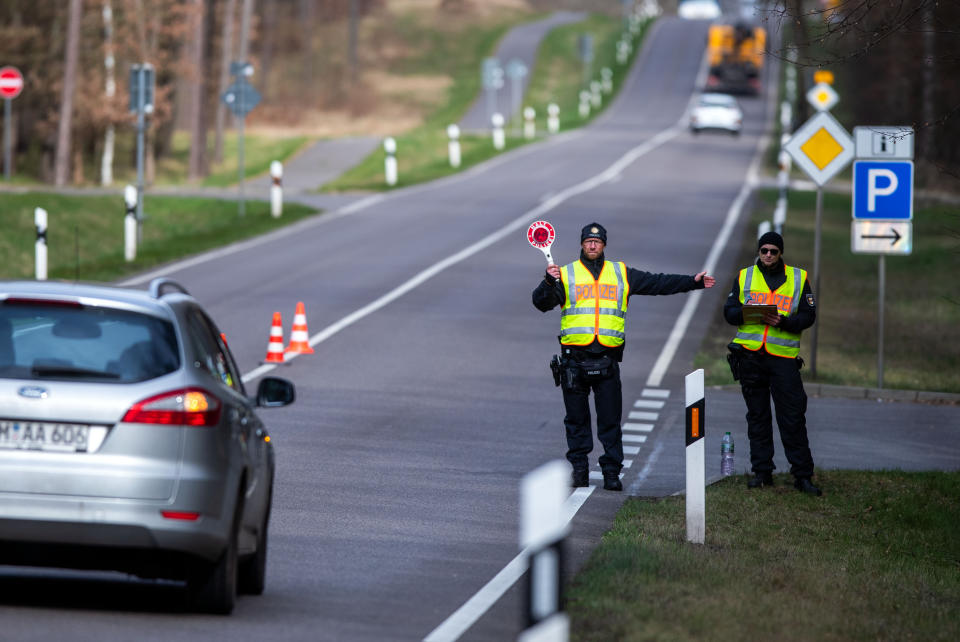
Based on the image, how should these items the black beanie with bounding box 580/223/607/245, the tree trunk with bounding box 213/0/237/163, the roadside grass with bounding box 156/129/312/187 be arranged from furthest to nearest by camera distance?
the tree trunk with bounding box 213/0/237/163
the roadside grass with bounding box 156/129/312/187
the black beanie with bounding box 580/223/607/245

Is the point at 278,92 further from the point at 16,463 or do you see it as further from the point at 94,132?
the point at 16,463

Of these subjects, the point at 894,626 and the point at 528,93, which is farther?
the point at 528,93

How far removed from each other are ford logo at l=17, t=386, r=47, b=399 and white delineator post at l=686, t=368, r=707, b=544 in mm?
4179

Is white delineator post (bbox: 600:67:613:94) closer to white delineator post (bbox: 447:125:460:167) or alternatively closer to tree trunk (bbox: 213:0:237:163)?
tree trunk (bbox: 213:0:237:163)

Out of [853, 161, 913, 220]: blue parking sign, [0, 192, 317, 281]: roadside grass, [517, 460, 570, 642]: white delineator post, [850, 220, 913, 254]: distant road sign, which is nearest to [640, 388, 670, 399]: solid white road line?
[850, 220, 913, 254]: distant road sign

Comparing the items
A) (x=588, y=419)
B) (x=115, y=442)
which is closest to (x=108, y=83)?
(x=588, y=419)

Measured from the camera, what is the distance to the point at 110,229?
115ft

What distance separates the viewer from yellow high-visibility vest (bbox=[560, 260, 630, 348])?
44.4 feet

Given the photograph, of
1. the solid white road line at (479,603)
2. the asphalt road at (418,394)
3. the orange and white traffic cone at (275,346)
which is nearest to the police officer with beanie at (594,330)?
the asphalt road at (418,394)

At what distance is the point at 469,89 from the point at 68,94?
149 ft

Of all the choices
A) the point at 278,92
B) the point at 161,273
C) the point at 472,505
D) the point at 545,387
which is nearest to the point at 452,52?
the point at 278,92

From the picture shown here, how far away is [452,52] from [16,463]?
96.6 m

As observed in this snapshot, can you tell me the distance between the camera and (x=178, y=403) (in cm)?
812

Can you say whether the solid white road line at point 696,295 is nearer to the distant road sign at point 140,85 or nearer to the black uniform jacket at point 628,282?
the black uniform jacket at point 628,282
